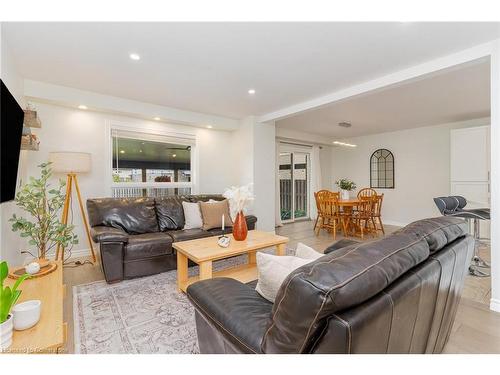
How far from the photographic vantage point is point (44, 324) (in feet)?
3.74

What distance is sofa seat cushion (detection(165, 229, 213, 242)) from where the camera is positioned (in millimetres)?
3031

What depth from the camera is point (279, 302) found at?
78 cm

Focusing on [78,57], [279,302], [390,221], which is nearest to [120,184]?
[78,57]

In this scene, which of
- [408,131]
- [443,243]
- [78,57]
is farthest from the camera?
[408,131]

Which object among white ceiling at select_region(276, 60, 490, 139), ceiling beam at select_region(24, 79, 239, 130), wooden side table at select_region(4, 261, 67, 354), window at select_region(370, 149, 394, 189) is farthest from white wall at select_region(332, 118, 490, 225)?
wooden side table at select_region(4, 261, 67, 354)

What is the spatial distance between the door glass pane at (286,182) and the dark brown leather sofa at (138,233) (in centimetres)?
310

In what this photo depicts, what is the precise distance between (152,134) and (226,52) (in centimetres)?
243

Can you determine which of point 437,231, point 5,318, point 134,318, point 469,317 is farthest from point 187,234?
point 469,317

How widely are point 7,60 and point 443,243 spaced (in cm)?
365

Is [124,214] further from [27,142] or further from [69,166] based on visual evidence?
[27,142]

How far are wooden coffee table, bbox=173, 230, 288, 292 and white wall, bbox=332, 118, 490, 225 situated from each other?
15.4 ft

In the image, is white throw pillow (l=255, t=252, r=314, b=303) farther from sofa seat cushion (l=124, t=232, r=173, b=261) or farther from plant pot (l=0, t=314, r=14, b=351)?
sofa seat cushion (l=124, t=232, r=173, b=261)

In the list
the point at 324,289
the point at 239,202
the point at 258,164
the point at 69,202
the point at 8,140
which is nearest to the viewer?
the point at 324,289

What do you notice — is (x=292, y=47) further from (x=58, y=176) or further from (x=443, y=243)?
(x=58, y=176)
